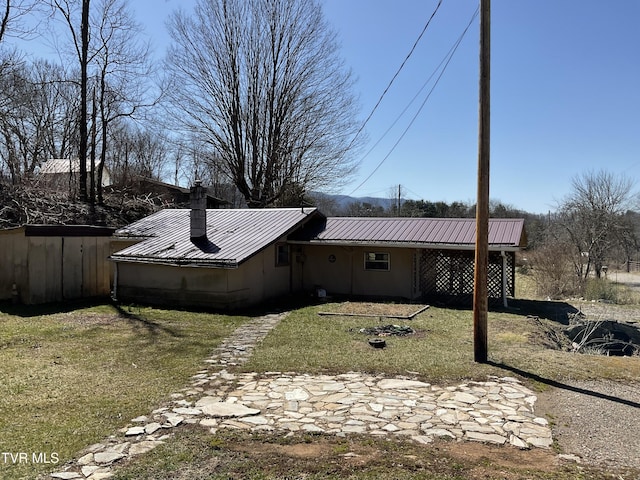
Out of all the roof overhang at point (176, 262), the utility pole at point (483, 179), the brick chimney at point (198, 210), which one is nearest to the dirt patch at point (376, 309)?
the roof overhang at point (176, 262)

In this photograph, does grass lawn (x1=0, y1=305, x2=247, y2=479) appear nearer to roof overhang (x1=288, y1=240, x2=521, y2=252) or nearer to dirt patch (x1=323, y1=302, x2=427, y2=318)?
dirt patch (x1=323, y1=302, x2=427, y2=318)

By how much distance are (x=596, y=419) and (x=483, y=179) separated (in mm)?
3630

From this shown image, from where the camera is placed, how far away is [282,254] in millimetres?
15609

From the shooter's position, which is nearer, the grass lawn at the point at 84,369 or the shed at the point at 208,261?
the grass lawn at the point at 84,369

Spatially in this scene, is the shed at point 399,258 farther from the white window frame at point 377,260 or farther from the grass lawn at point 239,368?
the grass lawn at point 239,368

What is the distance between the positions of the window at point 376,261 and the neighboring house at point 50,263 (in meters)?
8.29

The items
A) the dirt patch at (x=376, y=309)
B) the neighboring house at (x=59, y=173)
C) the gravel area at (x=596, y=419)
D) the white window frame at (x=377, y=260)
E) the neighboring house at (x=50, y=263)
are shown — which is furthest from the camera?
the neighboring house at (x=59, y=173)

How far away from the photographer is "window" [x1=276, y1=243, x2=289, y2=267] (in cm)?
1518

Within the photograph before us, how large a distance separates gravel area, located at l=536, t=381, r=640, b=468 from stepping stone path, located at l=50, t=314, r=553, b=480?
0.66 feet

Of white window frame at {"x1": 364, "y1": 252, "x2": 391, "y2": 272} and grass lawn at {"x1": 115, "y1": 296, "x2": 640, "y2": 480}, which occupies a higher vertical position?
white window frame at {"x1": 364, "y1": 252, "x2": 391, "y2": 272}

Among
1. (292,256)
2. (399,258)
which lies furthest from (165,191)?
(399,258)

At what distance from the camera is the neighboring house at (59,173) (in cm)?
1991

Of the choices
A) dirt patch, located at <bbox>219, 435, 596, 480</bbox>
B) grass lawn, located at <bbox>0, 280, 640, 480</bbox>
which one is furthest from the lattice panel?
dirt patch, located at <bbox>219, 435, 596, 480</bbox>

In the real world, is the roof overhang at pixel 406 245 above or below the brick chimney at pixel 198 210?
below
